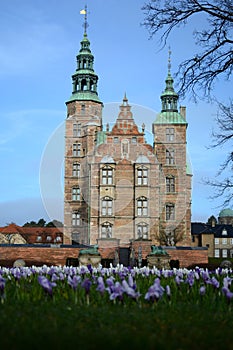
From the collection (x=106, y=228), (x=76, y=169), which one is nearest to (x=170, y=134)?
(x=76, y=169)

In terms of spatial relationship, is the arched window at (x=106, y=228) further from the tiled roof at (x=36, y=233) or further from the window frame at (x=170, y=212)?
the tiled roof at (x=36, y=233)

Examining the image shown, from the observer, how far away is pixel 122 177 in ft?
136

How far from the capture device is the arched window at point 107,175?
40969mm

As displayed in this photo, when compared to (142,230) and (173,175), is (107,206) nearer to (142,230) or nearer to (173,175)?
(142,230)

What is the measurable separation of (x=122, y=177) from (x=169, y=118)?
7392mm

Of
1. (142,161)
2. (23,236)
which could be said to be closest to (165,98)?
(142,161)

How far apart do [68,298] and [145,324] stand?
2037 millimetres

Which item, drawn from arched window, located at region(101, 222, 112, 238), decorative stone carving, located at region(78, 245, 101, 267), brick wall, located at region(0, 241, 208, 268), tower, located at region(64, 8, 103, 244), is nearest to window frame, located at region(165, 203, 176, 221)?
arched window, located at region(101, 222, 112, 238)

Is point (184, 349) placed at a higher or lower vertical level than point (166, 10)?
lower

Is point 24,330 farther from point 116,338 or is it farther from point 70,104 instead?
point 70,104

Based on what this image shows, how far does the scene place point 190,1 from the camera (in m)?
10.5

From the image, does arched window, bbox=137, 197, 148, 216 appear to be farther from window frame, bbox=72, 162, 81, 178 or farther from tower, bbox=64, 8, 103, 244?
window frame, bbox=72, 162, 81, 178

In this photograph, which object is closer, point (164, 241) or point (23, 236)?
point (164, 241)

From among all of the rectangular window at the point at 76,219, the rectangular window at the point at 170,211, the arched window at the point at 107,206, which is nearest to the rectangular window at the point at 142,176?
the arched window at the point at 107,206
